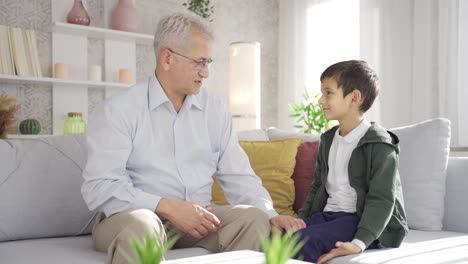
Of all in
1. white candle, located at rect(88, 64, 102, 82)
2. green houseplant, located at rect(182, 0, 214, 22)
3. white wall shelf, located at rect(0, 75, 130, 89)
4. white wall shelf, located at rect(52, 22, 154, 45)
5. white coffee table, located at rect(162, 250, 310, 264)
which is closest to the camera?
white coffee table, located at rect(162, 250, 310, 264)

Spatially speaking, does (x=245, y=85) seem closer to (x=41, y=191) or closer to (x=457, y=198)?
(x=457, y=198)

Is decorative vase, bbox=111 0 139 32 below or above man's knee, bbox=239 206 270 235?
above

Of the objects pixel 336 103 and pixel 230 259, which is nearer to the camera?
pixel 230 259

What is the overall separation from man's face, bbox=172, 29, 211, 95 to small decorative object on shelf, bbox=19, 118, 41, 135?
2.23m

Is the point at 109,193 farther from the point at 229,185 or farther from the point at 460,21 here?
the point at 460,21

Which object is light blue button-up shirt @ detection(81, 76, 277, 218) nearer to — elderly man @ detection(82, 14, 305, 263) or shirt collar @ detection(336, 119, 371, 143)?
elderly man @ detection(82, 14, 305, 263)

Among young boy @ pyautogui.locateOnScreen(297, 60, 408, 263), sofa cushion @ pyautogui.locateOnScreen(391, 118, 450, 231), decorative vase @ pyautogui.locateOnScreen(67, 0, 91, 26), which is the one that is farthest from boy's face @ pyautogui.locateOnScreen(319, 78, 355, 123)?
decorative vase @ pyautogui.locateOnScreen(67, 0, 91, 26)

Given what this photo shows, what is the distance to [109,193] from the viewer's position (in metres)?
1.71

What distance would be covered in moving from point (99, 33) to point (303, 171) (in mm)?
2340

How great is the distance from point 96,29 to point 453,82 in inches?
103

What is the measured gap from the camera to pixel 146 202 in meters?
→ 1.71

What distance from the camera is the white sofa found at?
1.71 m

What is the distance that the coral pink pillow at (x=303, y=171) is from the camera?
2561 mm

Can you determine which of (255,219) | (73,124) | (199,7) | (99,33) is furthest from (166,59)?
(199,7)
